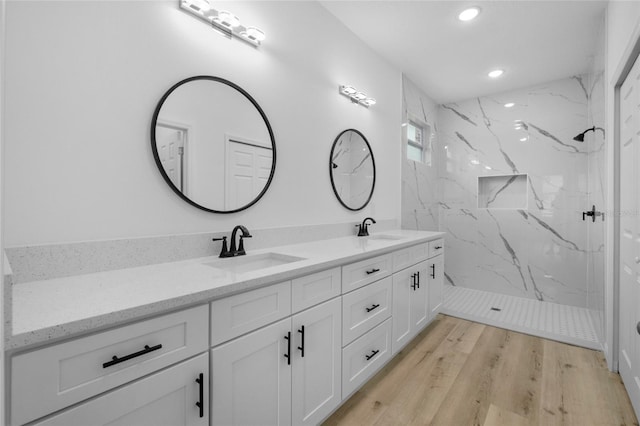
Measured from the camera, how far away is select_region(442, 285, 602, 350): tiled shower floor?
107 inches

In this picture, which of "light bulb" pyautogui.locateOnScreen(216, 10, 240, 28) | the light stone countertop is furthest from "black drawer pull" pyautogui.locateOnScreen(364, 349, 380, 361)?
"light bulb" pyautogui.locateOnScreen(216, 10, 240, 28)

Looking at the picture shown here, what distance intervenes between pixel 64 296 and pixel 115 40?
42.4 inches

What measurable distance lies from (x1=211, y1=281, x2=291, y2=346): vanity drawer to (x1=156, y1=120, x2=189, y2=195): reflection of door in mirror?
0.70 meters

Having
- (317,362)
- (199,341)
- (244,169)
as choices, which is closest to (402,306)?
(317,362)

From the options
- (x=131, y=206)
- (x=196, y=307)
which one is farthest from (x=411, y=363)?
(x=131, y=206)

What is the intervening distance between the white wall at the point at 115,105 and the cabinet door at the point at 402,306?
86cm

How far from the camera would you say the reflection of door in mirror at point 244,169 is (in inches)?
66.9

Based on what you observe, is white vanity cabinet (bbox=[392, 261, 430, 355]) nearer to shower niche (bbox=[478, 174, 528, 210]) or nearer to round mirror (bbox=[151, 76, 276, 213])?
round mirror (bbox=[151, 76, 276, 213])

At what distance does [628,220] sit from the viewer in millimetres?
1732

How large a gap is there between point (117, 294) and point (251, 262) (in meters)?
0.79

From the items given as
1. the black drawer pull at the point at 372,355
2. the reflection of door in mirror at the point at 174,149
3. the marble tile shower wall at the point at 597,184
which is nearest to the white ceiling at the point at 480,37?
the marble tile shower wall at the point at 597,184

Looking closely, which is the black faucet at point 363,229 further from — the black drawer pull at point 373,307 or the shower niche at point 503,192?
the shower niche at point 503,192

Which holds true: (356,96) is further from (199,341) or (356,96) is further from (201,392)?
(201,392)

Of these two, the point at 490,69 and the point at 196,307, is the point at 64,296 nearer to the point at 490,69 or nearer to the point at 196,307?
the point at 196,307
